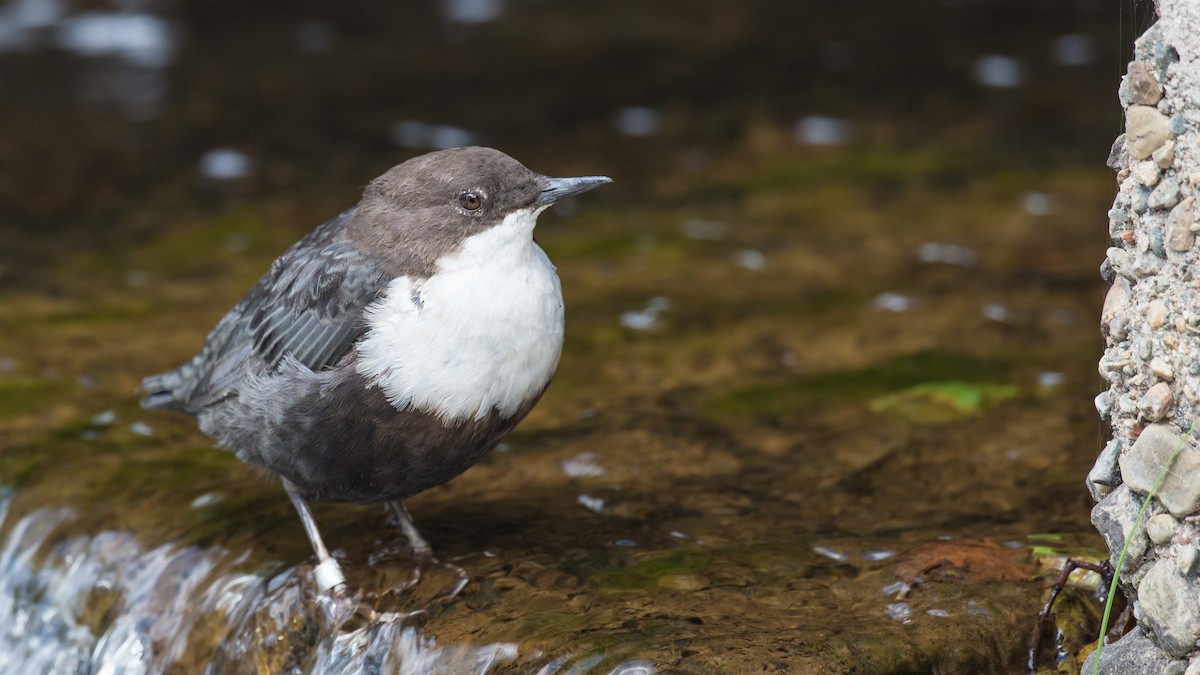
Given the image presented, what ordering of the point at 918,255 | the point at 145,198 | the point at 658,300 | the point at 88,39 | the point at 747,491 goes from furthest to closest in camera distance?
1. the point at 88,39
2. the point at 145,198
3. the point at 918,255
4. the point at 658,300
5. the point at 747,491

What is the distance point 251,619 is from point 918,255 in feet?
13.4

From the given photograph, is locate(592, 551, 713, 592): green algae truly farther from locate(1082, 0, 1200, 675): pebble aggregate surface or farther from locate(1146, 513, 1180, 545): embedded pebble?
locate(1146, 513, 1180, 545): embedded pebble

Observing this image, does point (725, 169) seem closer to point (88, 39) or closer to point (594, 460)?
point (594, 460)

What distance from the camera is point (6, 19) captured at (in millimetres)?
11344

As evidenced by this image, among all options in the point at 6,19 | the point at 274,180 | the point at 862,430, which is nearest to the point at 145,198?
the point at 274,180

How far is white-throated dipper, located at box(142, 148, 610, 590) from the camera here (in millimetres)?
3553

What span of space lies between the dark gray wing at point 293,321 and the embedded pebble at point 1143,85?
76.6 inches

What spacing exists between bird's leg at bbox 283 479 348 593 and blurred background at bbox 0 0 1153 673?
0.25 ft

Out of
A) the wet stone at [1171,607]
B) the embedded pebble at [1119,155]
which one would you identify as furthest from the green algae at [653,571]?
the embedded pebble at [1119,155]

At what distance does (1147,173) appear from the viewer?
2779mm

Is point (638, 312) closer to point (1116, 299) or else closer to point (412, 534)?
point (412, 534)

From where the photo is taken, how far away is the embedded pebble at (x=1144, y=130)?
8.96 ft

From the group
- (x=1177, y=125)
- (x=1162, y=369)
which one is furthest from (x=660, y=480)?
(x=1177, y=125)

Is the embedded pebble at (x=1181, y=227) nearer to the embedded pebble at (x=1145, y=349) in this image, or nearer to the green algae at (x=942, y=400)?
the embedded pebble at (x=1145, y=349)
